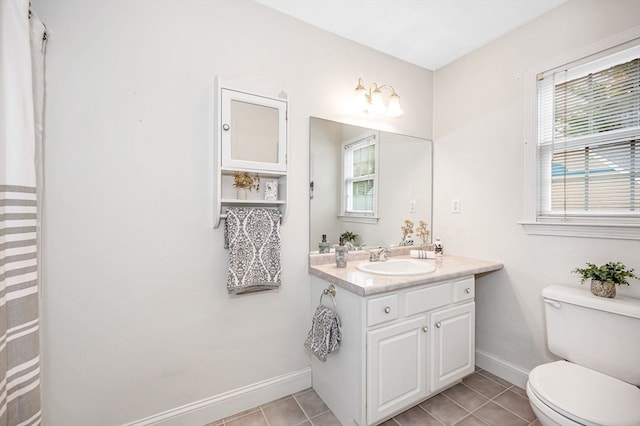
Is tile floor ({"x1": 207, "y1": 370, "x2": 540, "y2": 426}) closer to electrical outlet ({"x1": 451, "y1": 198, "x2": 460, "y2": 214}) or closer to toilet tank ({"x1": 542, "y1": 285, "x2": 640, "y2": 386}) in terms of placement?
toilet tank ({"x1": 542, "y1": 285, "x2": 640, "y2": 386})

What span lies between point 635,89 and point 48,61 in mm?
2888

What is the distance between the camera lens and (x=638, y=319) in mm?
1307

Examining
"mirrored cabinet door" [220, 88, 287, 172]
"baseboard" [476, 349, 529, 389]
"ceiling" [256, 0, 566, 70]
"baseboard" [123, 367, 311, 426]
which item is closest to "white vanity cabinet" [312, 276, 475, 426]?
"baseboard" [123, 367, 311, 426]

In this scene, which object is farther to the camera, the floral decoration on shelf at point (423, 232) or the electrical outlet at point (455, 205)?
the floral decoration on shelf at point (423, 232)

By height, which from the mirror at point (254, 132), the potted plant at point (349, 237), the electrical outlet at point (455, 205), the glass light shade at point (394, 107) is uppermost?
the glass light shade at point (394, 107)

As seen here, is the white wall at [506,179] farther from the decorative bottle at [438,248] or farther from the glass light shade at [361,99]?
the glass light shade at [361,99]

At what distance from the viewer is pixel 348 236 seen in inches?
80.1

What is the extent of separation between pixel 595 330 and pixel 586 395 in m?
0.39

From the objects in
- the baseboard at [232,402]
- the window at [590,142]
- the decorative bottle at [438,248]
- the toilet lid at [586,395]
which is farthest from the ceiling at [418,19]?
the baseboard at [232,402]

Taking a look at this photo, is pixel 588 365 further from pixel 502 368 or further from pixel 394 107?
pixel 394 107

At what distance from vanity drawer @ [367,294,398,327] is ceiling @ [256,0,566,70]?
1752mm

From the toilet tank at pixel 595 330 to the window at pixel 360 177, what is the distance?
3.93 ft

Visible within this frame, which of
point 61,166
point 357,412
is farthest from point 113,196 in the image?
point 357,412

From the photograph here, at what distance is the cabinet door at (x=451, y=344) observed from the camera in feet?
5.55
